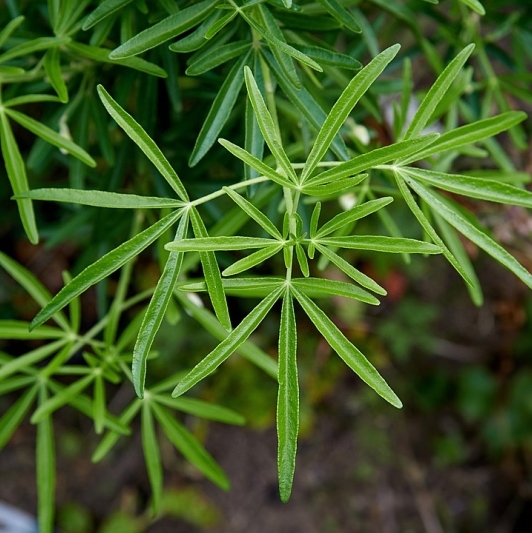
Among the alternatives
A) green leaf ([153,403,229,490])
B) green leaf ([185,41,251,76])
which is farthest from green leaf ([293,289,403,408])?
green leaf ([153,403,229,490])

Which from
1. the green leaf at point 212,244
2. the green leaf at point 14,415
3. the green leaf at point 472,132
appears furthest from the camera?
the green leaf at point 14,415

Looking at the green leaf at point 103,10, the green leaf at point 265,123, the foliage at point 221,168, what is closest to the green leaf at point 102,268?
the foliage at point 221,168

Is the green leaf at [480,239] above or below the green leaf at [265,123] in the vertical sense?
below

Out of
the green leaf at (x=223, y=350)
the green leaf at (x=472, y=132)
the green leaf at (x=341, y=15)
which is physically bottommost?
the green leaf at (x=223, y=350)

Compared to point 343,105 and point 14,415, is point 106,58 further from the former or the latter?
point 14,415

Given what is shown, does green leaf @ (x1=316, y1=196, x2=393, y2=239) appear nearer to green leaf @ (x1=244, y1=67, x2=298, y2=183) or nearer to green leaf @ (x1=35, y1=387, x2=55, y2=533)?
green leaf @ (x1=244, y1=67, x2=298, y2=183)

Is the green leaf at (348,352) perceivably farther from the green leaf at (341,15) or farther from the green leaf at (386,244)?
the green leaf at (341,15)
